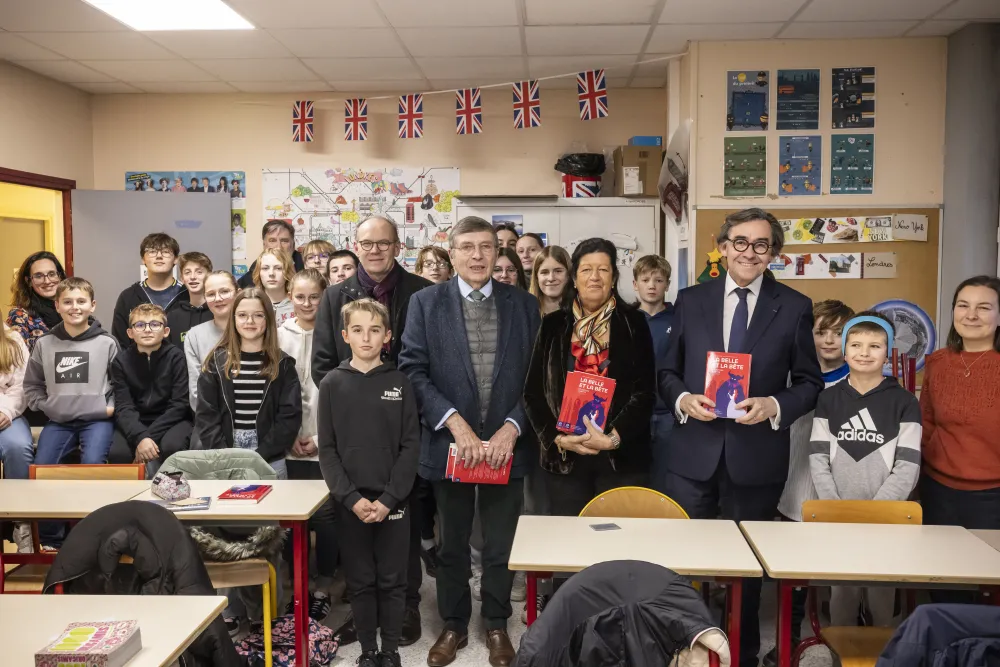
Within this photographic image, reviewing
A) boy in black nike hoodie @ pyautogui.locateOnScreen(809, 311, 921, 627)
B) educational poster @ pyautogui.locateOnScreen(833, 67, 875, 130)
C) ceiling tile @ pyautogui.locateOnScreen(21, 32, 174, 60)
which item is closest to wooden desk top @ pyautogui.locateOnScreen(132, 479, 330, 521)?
boy in black nike hoodie @ pyautogui.locateOnScreen(809, 311, 921, 627)

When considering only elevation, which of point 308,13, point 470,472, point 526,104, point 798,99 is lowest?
point 470,472

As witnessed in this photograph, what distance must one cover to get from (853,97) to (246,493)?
171 inches

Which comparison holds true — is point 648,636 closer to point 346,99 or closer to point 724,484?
point 724,484

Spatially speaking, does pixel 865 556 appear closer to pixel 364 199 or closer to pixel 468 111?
pixel 468 111

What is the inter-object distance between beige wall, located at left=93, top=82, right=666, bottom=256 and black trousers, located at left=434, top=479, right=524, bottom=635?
3.76 meters

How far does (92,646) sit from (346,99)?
5365mm

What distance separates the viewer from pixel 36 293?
4609mm

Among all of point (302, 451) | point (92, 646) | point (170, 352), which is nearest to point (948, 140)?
point (302, 451)

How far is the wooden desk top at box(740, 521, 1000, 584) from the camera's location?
6.96 ft

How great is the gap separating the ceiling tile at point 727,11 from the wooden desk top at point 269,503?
3163 millimetres

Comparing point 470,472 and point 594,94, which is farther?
point 594,94

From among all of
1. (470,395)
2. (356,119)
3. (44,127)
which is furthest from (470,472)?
(44,127)

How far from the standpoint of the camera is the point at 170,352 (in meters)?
3.92

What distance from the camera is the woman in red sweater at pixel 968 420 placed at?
9.25ft
